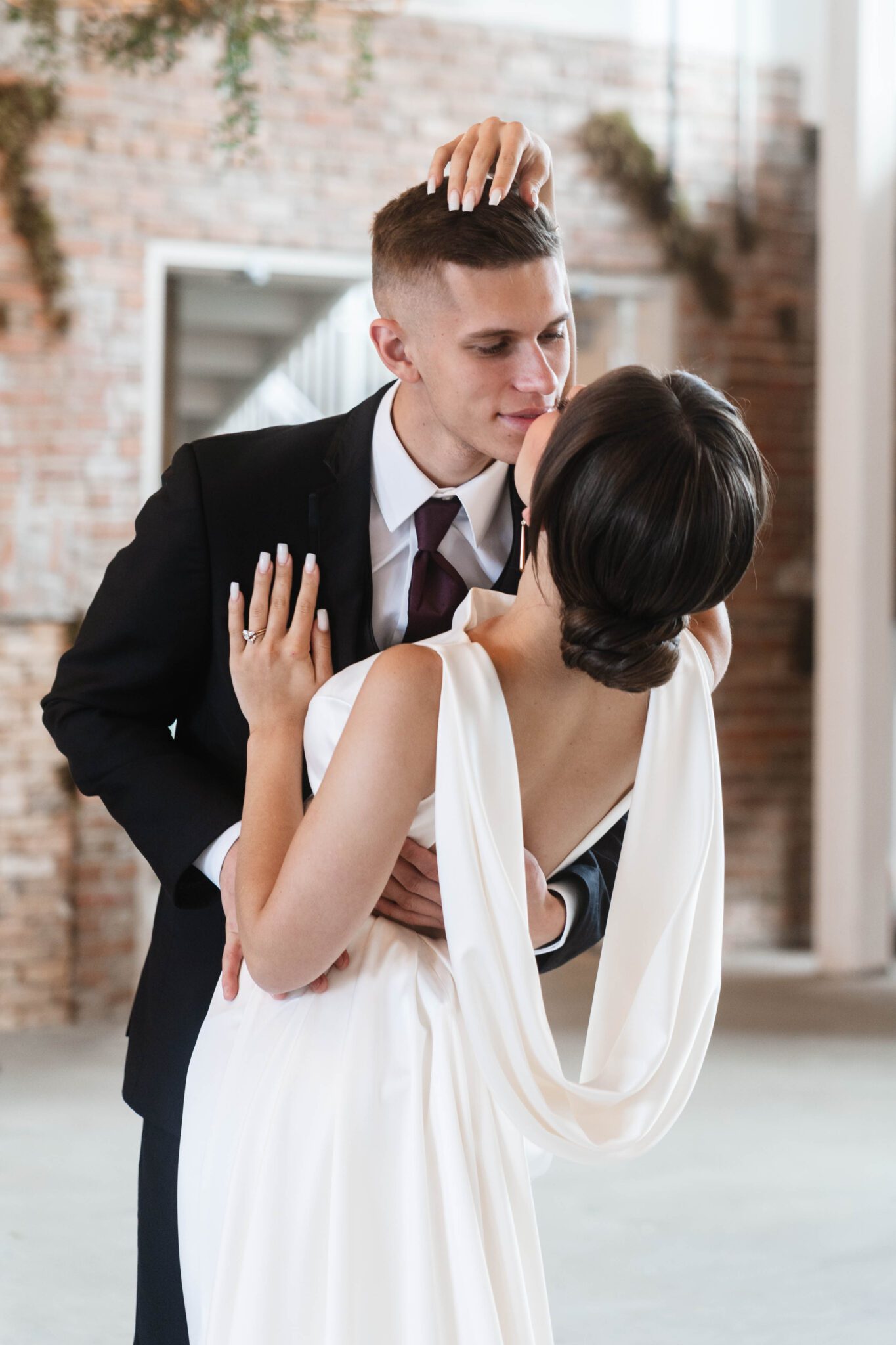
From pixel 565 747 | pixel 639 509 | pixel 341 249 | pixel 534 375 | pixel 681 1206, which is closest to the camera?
pixel 639 509

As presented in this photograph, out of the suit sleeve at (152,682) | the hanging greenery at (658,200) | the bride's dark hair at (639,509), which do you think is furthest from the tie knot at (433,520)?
the hanging greenery at (658,200)

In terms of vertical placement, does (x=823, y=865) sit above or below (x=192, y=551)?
below

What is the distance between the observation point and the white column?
5910 millimetres

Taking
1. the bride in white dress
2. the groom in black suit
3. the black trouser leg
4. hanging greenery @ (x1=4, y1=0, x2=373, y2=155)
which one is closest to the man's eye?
the groom in black suit

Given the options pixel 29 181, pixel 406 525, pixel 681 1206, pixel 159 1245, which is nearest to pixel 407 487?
pixel 406 525

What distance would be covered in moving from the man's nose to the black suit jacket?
0.81 feet

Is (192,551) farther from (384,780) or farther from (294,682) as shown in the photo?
(384,780)

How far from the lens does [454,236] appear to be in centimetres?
168

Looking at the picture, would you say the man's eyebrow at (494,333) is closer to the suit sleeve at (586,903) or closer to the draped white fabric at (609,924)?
the draped white fabric at (609,924)

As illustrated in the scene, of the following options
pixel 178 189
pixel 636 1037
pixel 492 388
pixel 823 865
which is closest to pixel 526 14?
pixel 178 189

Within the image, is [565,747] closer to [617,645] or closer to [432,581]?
[617,645]

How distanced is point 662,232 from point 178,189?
2.16 m

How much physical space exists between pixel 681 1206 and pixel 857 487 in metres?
3.34

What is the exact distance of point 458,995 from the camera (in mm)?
1484
